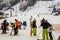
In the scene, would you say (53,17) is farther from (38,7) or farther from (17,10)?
(17,10)

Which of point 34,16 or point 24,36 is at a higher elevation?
point 34,16

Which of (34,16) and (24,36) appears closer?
(24,36)

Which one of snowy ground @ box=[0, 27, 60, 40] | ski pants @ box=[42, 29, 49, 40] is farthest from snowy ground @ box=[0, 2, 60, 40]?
ski pants @ box=[42, 29, 49, 40]

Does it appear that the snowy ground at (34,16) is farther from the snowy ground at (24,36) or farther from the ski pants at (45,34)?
the ski pants at (45,34)

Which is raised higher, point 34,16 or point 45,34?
point 34,16

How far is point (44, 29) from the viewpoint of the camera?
5.46 meters

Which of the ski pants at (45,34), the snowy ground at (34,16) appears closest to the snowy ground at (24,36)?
the snowy ground at (34,16)

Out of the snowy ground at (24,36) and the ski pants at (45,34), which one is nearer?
the ski pants at (45,34)

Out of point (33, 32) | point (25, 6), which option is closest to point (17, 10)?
point (25, 6)

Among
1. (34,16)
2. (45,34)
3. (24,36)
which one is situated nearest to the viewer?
(45,34)

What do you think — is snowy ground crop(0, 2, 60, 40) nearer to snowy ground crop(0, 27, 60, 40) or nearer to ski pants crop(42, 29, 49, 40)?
snowy ground crop(0, 27, 60, 40)

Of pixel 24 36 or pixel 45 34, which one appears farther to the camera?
pixel 24 36

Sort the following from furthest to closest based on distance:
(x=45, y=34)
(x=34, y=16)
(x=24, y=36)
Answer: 1. (x=34, y=16)
2. (x=24, y=36)
3. (x=45, y=34)

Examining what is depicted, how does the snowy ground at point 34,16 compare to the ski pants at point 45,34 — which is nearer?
the ski pants at point 45,34
